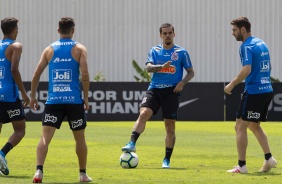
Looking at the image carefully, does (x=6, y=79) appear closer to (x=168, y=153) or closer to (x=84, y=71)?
(x=84, y=71)

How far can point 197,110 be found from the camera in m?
32.2

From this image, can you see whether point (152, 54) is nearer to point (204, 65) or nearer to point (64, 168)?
point (64, 168)

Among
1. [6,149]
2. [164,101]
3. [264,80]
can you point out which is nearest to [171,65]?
[164,101]

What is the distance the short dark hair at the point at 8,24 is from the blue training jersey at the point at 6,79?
140 mm

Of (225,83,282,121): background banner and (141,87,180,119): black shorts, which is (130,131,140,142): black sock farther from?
(225,83,282,121): background banner

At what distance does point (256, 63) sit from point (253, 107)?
634 mm

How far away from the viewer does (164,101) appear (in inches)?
557

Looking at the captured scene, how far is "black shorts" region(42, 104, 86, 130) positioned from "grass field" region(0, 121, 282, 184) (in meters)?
0.83

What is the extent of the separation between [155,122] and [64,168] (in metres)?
17.6

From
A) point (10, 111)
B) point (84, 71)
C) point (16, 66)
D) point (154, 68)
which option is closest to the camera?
point (84, 71)

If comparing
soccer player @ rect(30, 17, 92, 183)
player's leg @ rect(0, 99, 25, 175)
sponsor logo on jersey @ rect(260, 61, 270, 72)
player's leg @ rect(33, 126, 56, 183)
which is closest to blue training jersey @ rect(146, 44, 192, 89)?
sponsor logo on jersey @ rect(260, 61, 270, 72)

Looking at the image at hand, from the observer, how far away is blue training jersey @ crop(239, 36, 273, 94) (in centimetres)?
1256

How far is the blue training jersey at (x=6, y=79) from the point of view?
12.3 m

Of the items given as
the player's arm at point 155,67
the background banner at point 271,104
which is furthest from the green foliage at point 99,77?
the player's arm at point 155,67
